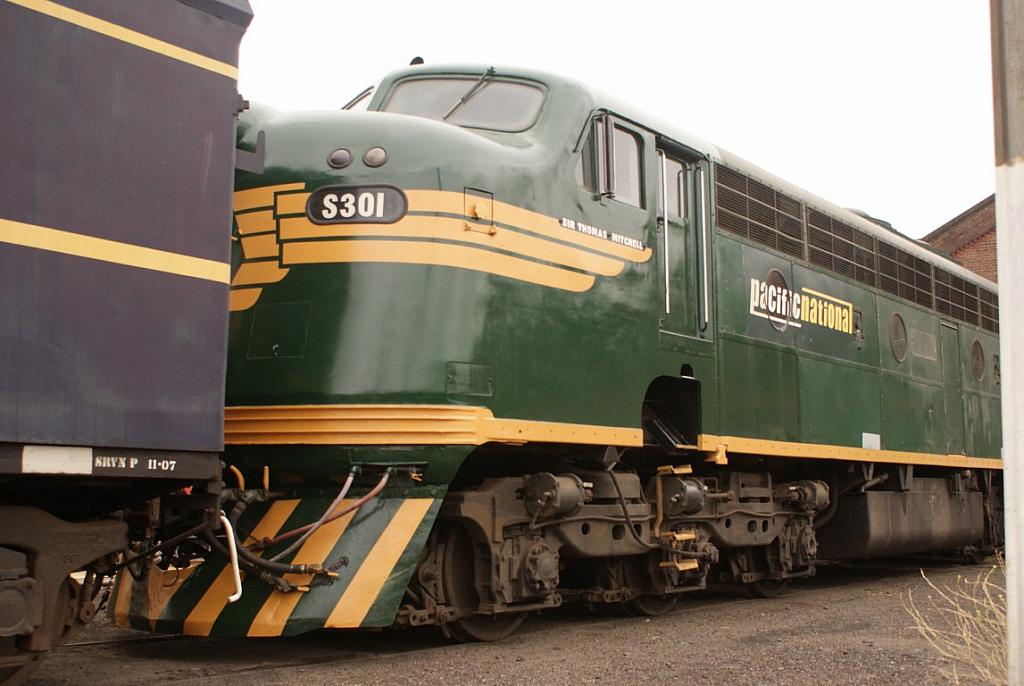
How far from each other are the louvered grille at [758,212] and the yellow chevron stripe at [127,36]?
16.4 feet

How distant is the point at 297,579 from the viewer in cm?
600

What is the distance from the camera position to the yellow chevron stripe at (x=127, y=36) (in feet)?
14.1

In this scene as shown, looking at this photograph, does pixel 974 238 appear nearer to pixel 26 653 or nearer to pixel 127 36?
pixel 127 36

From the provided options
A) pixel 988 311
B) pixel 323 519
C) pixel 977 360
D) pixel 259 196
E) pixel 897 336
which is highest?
pixel 988 311

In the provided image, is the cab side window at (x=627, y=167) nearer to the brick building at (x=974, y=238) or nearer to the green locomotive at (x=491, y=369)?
the green locomotive at (x=491, y=369)

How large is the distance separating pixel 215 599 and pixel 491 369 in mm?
2033

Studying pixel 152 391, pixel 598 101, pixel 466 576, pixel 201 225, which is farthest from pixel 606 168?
pixel 152 391

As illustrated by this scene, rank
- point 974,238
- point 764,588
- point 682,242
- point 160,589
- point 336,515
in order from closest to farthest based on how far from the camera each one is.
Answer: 1. point 336,515
2. point 160,589
3. point 682,242
4. point 764,588
5. point 974,238

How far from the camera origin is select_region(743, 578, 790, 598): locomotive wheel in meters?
10.2

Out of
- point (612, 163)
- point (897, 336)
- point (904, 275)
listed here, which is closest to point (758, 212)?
point (612, 163)

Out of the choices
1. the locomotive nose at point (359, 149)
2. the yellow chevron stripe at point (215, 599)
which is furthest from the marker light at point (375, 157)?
the yellow chevron stripe at point (215, 599)

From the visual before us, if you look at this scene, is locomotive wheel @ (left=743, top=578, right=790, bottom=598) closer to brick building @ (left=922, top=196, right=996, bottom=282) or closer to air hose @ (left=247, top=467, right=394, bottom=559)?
air hose @ (left=247, top=467, right=394, bottom=559)

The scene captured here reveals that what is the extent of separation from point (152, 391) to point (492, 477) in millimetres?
2975

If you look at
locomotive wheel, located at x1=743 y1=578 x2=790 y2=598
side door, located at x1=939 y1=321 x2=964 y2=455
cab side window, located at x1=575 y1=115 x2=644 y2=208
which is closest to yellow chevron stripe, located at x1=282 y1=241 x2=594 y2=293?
cab side window, located at x1=575 y1=115 x2=644 y2=208
